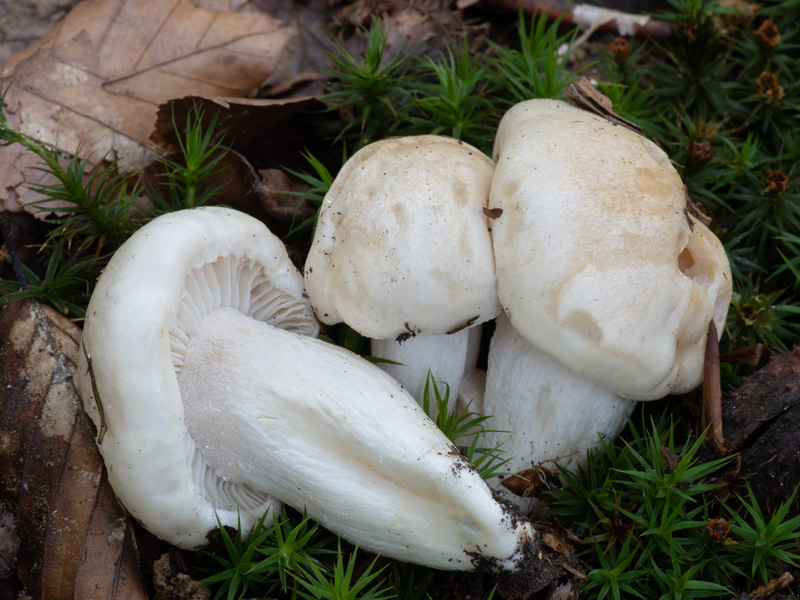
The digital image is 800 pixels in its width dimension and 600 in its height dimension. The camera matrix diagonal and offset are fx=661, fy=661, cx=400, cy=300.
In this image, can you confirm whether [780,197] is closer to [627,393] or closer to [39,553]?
[627,393]

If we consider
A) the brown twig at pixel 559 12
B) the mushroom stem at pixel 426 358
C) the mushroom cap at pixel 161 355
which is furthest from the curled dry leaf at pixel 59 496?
the brown twig at pixel 559 12

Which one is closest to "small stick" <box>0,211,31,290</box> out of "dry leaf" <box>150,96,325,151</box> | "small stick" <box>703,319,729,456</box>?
"dry leaf" <box>150,96,325,151</box>

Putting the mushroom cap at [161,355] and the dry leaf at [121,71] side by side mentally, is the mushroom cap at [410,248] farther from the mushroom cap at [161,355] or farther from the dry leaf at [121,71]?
the dry leaf at [121,71]

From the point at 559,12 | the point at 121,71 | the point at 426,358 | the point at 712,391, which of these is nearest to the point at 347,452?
the point at 426,358

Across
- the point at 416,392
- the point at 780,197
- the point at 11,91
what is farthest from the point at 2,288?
the point at 780,197

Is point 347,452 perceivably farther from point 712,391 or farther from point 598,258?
point 712,391
